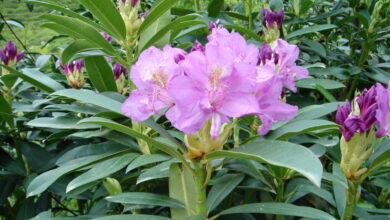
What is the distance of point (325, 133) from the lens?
1.00 m

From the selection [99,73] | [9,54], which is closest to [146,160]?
[99,73]

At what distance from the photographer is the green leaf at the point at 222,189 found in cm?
86

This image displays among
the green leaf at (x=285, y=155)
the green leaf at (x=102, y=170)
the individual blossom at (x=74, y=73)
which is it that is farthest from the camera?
the individual blossom at (x=74, y=73)

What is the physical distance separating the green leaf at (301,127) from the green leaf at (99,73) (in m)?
0.55

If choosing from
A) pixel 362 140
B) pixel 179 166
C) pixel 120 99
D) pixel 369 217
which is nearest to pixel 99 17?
pixel 120 99

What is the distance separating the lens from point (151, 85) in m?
0.75

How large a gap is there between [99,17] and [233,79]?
0.45 meters

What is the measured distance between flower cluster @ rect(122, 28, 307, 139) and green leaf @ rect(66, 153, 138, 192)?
20 centimetres

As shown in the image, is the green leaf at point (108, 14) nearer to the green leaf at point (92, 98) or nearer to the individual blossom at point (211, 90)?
the green leaf at point (92, 98)

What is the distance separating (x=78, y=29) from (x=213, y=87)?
454mm

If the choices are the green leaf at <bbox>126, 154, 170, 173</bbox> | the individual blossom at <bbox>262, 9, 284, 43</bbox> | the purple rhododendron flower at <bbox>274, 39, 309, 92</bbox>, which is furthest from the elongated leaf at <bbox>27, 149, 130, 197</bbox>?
the individual blossom at <bbox>262, 9, 284, 43</bbox>

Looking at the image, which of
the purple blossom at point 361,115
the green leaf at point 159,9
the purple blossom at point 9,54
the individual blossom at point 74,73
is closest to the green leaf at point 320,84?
the purple blossom at point 361,115

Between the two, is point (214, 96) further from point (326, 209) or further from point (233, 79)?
point (326, 209)

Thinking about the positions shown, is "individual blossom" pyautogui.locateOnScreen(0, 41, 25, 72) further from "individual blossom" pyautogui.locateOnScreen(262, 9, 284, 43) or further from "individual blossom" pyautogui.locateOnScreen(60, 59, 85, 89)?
"individual blossom" pyautogui.locateOnScreen(262, 9, 284, 43)
